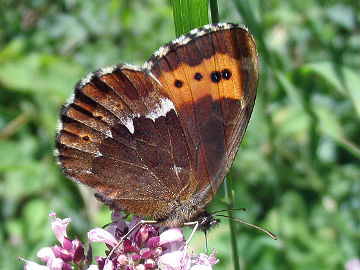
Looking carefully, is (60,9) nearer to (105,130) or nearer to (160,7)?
(160,7)

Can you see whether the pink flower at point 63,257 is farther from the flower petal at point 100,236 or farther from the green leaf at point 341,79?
the green leaf at point 341,79

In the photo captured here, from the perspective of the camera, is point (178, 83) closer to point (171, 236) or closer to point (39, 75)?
point (171, 236)

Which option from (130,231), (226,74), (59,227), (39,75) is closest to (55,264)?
(59,227)

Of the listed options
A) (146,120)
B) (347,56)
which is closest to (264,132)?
(347,56)

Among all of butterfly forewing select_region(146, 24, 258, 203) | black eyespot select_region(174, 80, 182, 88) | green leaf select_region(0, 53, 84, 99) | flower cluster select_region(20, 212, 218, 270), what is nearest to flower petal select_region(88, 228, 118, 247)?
flower cluster select_region(20, 212, 218, 270)

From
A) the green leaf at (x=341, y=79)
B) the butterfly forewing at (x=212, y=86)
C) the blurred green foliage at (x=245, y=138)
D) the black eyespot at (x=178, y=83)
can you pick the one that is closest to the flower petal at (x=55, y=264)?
the butterfly forewing at (x=212, y=86)

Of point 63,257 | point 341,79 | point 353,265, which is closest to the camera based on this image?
point 63,257
